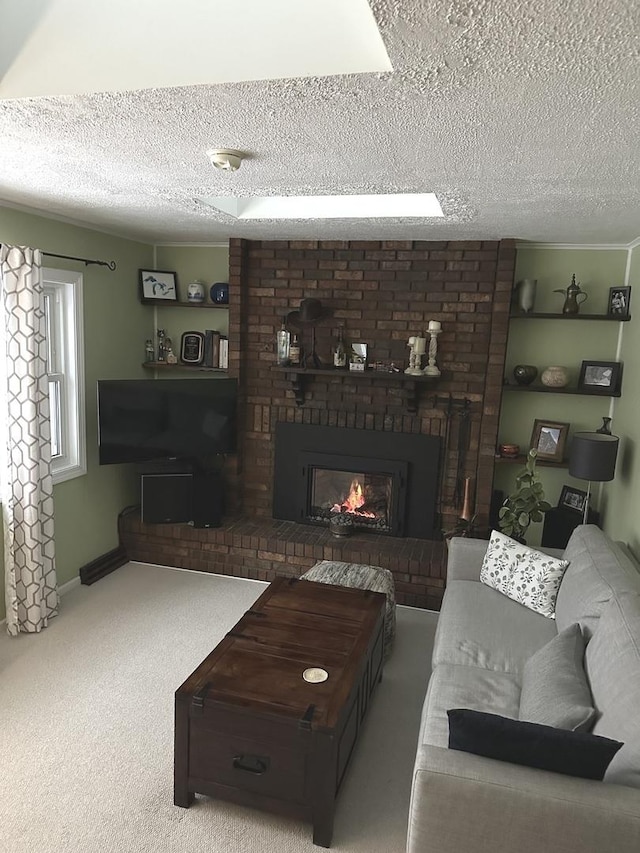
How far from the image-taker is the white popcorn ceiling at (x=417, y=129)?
1260 mm

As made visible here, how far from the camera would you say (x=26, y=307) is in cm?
340

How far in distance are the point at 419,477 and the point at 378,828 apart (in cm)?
254

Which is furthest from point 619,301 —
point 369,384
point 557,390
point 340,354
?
point 340,354

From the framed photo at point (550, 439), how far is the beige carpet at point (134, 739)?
137 cm

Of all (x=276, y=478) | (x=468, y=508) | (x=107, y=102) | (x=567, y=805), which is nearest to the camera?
(x=567, y=805)

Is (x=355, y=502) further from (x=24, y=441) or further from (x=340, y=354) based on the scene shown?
(x=24, y=441)

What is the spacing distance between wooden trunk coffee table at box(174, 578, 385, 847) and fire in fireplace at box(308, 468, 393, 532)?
2.02 meters

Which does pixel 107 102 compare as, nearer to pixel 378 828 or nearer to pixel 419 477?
pixel 378 828

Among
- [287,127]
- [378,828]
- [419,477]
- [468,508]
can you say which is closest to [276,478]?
[419,477]

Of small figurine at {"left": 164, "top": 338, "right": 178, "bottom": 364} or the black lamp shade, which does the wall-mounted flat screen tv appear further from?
the black lamp shade

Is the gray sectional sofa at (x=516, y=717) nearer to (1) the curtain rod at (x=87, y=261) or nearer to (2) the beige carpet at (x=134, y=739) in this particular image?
(2) the beige carpet at (x=134, y=739)

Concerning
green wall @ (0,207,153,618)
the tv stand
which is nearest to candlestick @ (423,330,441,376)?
the tv stand

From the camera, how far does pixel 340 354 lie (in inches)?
177

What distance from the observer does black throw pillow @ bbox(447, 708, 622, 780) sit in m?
1.70
